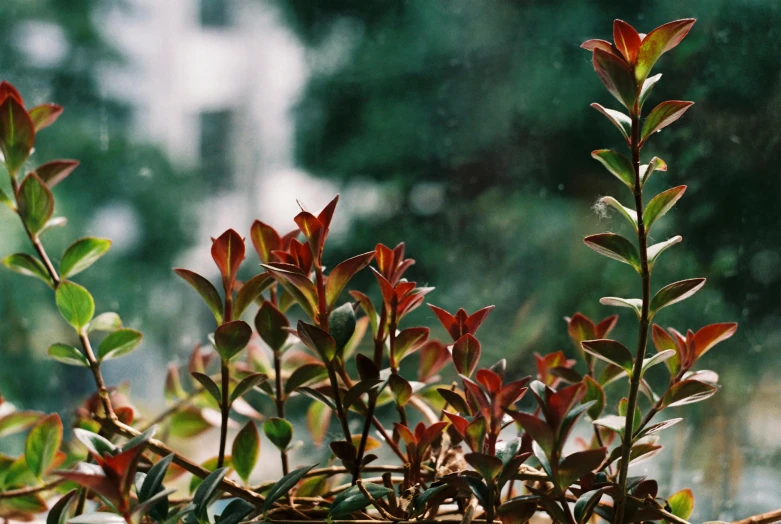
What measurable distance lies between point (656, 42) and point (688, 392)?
21 cm

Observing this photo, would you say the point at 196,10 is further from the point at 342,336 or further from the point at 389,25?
the point at 342,336

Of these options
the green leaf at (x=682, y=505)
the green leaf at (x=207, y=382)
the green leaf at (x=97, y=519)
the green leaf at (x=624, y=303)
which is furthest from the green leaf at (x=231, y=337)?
the green leaf at (x=682, y=505)

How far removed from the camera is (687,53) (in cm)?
69

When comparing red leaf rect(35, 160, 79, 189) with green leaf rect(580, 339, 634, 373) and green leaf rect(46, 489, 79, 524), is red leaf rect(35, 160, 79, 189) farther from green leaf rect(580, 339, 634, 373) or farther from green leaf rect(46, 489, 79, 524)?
green leaf rect(580, 339, 634, 373)

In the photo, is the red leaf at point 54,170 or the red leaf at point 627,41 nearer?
the red leaf at point 627,41

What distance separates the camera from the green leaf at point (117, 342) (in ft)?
1.56

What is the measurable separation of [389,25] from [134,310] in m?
0.52

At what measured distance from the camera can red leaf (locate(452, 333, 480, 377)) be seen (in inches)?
15.9

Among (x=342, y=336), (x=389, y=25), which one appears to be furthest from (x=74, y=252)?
(x=389, y=25)

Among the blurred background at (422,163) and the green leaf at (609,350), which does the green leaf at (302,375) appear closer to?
the green leaf at (609,350)

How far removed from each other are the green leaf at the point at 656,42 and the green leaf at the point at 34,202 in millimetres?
419

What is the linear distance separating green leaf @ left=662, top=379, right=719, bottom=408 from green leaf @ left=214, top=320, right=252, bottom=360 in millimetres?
273

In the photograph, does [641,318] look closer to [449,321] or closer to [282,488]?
[449,321]

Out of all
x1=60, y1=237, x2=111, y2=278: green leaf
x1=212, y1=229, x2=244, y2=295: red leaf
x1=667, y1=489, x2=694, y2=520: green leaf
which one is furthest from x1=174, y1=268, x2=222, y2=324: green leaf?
x1=667, y1=489, x2=694, y2=520: green leaf
